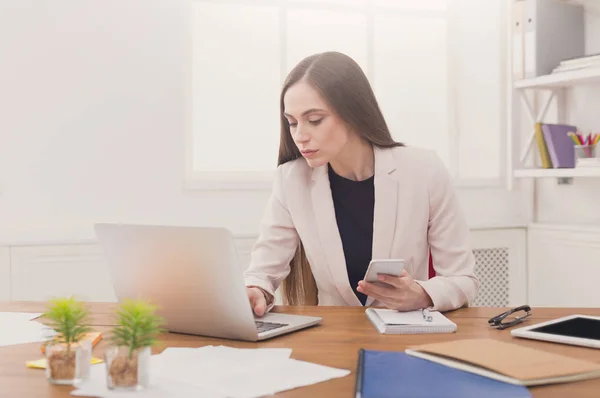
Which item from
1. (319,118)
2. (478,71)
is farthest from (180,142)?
(478,71)

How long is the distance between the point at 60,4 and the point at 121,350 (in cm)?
222

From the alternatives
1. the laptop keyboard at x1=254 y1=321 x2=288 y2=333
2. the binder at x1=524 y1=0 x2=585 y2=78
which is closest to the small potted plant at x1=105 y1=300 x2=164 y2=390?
the laptop keyboard at x1=254 y1=321 x2=288 y2=333

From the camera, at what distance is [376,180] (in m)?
1.83

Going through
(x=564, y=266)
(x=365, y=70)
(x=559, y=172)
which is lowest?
(x=564, y=266)

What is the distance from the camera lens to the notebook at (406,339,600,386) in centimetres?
94

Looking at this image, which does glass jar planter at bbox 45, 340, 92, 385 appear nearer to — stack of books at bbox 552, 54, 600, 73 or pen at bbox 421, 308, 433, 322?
pen at bbox 421, 308, 433, 322

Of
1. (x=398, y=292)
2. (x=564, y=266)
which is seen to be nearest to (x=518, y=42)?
(x=564, y=266)

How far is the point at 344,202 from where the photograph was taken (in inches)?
76.0

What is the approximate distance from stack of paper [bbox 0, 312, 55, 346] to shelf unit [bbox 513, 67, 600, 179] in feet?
7.36

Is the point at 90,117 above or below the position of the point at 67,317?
above

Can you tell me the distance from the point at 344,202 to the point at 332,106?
0.29 meters

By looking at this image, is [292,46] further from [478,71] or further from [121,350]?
[121,350]

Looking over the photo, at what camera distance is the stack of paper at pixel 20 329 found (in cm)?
128

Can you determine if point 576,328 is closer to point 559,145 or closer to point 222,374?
point 222,374
